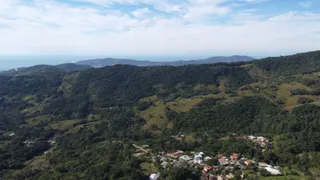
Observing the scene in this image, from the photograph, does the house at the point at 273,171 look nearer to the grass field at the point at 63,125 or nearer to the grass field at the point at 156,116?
the grass field at the point at 156,116

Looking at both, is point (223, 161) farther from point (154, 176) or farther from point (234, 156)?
point (154, 176)

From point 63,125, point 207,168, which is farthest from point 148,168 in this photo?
point 63,125

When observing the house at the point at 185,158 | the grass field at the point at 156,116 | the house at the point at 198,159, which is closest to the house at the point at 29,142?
the grass field at the point at 156,116

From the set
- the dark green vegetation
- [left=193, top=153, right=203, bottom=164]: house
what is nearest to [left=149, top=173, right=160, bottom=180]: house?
the dark green vegetation

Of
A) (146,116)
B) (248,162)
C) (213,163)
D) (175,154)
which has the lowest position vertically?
(146,116)

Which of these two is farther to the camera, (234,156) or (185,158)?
(185,158)

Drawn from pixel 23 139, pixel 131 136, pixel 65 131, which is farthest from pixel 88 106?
pixel 131 136
